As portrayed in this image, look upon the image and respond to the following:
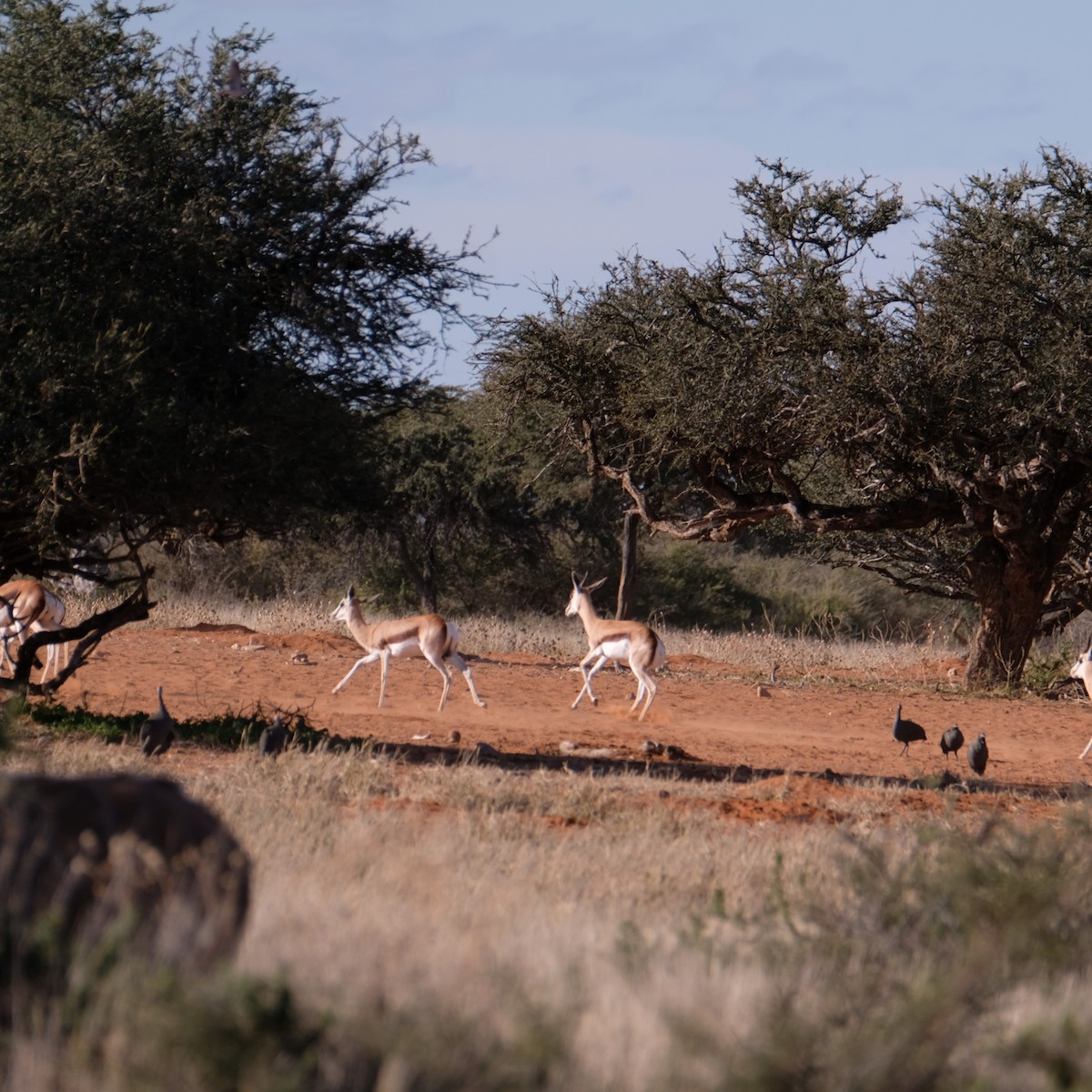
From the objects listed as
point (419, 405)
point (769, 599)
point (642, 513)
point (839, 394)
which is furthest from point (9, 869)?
point (769, 599)

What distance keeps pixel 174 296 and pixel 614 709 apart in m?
8.07

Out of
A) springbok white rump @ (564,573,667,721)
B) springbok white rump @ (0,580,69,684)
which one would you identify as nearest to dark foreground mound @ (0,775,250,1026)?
springbok white rump @ (0,580,69,684)

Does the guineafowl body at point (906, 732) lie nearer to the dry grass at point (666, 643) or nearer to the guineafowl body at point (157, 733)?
the guineafowl body at point (157, 733)

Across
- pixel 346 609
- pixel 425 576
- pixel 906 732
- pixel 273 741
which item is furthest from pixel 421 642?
pixel 425 576

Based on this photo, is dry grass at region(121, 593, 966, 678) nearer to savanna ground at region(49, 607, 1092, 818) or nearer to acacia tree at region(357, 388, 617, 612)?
savanna ground at region(49, 607, 1092, 818)

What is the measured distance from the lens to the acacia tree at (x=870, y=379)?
18.0 meters

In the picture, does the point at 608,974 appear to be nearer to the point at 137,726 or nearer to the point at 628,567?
the point at 137,726

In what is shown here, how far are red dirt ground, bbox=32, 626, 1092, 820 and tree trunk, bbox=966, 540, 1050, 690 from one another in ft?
2.03

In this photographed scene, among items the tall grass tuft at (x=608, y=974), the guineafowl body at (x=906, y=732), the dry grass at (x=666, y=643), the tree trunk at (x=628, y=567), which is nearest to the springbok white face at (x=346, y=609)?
the dry grass at (x=666, y=643)

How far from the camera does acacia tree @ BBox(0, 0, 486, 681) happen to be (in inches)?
429

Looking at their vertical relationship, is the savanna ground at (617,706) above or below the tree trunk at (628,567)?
below

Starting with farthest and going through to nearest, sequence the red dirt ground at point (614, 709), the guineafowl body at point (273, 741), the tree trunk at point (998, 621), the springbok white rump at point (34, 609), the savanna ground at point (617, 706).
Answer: the tree trunk at point (998, 621) < the springbok white rump at point (34, 609) < the red dirt ground at point (614, 709) < the savanna ground at point (617, 706) < the guineafowl body at point (273, 741)

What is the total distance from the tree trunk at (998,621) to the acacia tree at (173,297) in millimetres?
11472

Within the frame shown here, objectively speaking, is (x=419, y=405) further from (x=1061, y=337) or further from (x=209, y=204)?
(x=1061, y=337)
